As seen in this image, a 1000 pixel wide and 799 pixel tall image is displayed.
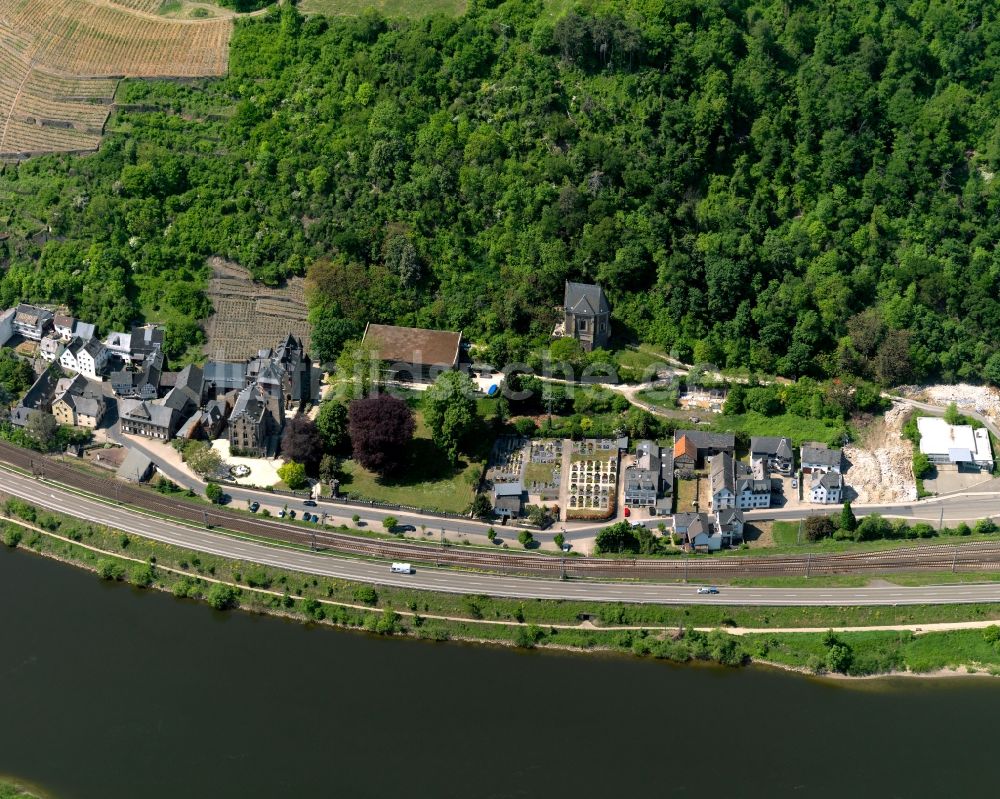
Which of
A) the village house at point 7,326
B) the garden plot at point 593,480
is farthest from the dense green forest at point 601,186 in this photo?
the garden plot at point 593,480

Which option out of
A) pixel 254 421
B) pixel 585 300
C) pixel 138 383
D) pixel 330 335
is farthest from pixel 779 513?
pixel 138 383

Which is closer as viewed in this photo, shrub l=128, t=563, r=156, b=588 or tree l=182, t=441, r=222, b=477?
shrub l=128, t=563, r=156, b=588

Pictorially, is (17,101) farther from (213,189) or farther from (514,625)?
(514,625)

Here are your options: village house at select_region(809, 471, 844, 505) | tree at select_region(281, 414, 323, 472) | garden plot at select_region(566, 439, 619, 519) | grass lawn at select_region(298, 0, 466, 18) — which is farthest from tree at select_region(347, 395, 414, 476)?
grass lawn at select_region(298, 0, 466, 18)

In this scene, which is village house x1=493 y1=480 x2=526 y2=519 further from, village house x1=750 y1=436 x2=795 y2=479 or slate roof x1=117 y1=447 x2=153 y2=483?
slate roof x1=117 y1=447 x2=153 y2=483

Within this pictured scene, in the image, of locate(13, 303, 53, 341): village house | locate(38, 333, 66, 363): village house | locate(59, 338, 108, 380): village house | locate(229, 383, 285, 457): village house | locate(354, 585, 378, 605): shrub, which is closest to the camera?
locate(354, 585, 378, 605): shrub

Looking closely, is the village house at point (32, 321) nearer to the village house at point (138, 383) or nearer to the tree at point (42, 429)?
the village house at point (138, 383)

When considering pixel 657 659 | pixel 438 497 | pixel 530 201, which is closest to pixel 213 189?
pixel 530 201
